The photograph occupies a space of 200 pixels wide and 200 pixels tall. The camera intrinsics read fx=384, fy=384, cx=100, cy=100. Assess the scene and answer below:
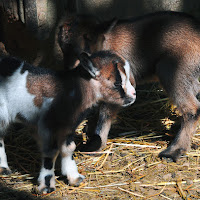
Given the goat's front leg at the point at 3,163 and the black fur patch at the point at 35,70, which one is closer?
the black fur patch at the point at 35,70

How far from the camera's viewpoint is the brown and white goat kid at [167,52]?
15.5 ft

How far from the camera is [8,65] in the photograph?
3.97m

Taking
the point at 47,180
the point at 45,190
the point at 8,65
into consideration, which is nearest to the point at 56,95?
the point at 8,65

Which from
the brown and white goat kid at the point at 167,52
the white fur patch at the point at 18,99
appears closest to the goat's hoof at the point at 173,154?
the brown and white goat kid at the point at 167,52

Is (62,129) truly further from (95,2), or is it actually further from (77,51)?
(95,2)

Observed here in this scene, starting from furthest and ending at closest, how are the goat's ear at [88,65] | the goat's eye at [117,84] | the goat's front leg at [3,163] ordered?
the goat's front leg at [3,163], the goat's eye at [117,84], the goat's ear at [88,65]

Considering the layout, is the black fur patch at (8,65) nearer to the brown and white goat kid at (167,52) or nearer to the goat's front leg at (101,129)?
the brown and white goat kid at (167,52)

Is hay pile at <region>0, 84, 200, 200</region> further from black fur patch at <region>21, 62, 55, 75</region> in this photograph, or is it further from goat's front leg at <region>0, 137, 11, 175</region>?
black fur patch at <region>21, 62, 55, 75</region>

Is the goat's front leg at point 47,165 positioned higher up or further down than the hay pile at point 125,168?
higher up

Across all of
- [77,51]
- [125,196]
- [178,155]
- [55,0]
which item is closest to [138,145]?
[178,155]

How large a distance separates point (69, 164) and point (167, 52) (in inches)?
74.0

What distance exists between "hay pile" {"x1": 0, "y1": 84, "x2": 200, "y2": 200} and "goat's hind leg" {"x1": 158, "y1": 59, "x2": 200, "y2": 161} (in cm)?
14

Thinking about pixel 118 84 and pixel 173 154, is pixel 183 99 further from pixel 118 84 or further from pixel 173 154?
pixel 118 84

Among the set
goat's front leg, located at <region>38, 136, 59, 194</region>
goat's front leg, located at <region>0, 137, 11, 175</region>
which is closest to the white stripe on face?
goat's front leg, located at <region>38, 136, 59, 194</region>
